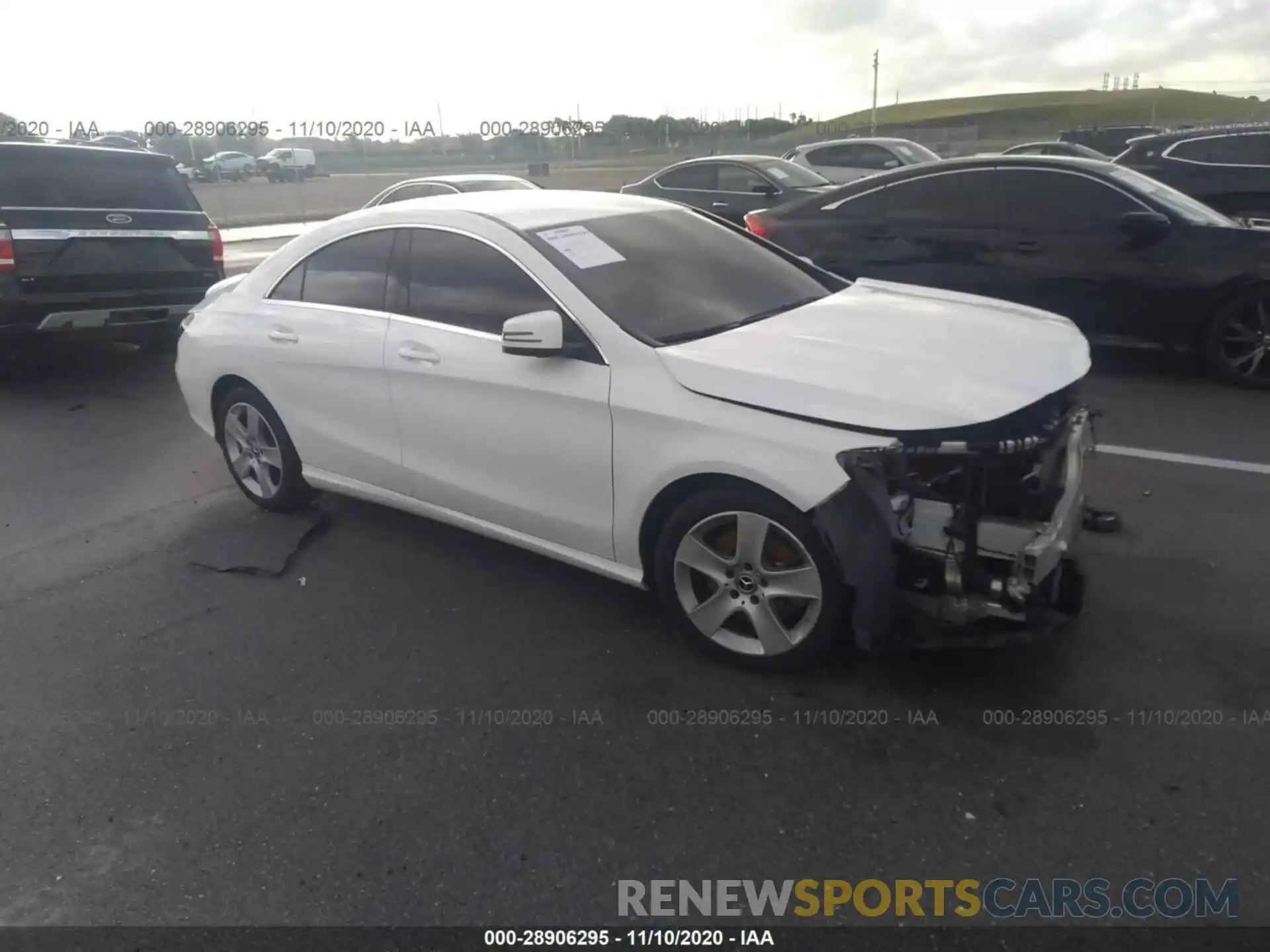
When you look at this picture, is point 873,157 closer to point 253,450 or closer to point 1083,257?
point 1083,257

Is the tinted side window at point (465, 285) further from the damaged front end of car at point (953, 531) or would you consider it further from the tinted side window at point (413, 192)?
the tinted side window at point (413, 192)

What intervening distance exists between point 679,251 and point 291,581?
2.25 meters

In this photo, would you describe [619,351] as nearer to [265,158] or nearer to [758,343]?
[758,343]

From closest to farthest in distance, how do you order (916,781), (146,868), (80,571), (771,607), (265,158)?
1. (146,868)
2. (916,781)
3. (771,607)
4. (80,571)
5. (265,158)

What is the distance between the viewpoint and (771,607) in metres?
3.35

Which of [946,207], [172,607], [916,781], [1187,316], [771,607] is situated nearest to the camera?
[916,781]

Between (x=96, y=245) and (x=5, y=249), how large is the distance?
2.03ft

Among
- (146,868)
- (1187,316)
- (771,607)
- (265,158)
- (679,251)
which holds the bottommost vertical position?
(146,868)

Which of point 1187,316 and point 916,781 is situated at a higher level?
point 1187,316

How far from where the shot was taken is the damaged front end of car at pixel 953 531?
3014mm

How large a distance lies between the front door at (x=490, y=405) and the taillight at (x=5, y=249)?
4456 mm

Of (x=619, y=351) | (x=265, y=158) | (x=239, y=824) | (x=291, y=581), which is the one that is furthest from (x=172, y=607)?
(x=265, y=158)

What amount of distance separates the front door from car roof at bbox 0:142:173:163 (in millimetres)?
4920

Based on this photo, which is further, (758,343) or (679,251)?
(679,251)
